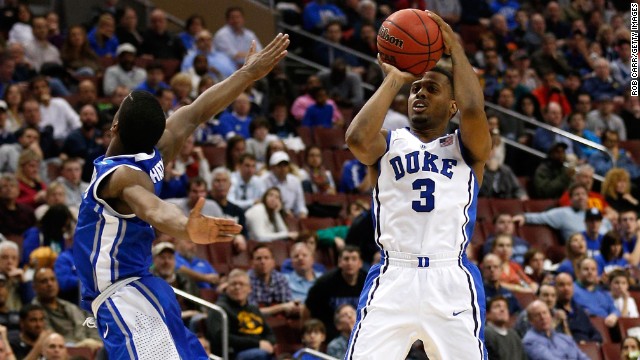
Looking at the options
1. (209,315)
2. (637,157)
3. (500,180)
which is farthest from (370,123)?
(637,157)

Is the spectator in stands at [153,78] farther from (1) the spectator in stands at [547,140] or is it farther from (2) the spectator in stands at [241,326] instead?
(1) the spectator in stands at [547,140]

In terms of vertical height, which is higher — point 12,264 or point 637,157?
point 637,157

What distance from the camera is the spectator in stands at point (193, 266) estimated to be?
1159cm

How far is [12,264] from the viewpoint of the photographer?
420 inches

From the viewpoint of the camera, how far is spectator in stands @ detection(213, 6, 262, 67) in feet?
54.5

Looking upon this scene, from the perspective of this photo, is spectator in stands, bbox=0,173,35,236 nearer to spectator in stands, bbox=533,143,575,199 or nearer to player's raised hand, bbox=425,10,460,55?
player's raised hand, bbox=425,10,460,55

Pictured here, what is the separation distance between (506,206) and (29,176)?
594 centimetres

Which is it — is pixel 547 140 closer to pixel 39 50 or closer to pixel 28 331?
pixel 39 50

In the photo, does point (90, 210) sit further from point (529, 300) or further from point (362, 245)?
point (529, 300)

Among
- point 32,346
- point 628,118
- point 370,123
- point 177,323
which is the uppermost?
point 628,118

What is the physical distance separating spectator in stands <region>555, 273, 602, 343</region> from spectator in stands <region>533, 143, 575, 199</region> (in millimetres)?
3431

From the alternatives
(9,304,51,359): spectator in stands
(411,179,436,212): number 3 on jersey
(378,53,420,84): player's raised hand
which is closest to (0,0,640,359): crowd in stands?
(9,304,51,359): spectator in stands

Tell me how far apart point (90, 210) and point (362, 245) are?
6456mm

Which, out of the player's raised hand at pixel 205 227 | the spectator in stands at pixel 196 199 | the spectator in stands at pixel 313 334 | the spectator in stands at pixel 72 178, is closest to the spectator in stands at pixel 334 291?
the spectator in stands at pixel 313 334
